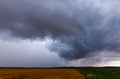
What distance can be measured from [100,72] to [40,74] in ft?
8.64

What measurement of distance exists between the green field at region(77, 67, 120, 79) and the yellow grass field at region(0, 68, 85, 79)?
38cm

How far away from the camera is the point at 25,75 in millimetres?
9500

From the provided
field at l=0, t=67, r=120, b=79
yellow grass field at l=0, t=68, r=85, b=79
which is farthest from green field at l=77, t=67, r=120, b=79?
yellow grass field at l=0, t=68, r=85, b=79

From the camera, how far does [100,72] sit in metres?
10.7

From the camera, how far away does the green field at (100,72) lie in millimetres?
10270

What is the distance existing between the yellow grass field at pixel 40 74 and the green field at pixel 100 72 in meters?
0.38

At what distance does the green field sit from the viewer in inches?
404

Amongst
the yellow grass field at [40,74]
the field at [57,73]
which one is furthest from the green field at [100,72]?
the yellow grass field at [40,74]

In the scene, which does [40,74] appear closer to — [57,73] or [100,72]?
[57,73]

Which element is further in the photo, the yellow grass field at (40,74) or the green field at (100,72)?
the green field at (100,72)

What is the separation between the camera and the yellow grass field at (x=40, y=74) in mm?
9419

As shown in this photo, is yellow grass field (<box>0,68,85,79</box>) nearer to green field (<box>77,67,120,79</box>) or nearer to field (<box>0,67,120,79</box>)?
field (<box>0,67,120,79</box>)

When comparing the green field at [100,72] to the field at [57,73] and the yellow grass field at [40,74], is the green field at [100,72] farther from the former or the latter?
the yellow grass field at [40,74]

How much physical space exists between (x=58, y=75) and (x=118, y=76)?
260 centimetres
